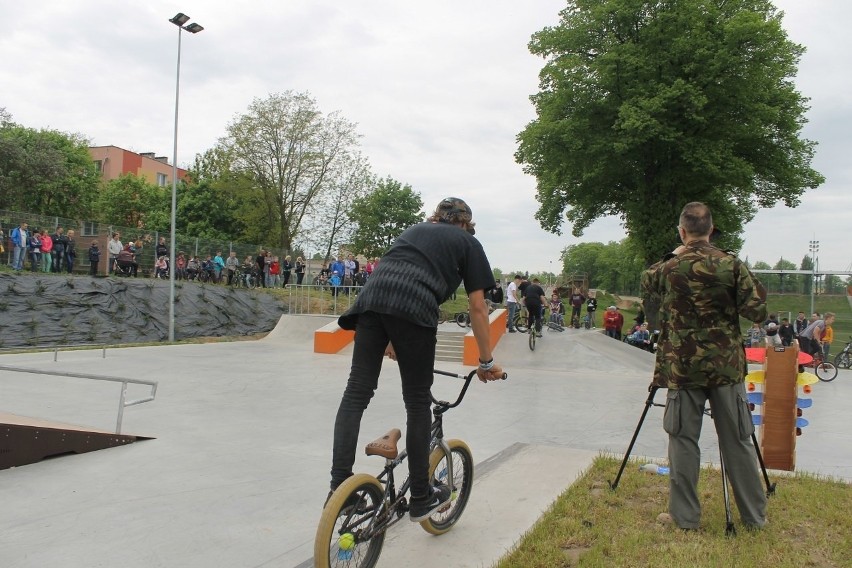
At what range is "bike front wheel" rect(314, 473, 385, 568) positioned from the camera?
96.0 inches

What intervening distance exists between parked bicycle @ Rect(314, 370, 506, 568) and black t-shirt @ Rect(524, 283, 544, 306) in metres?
13.3

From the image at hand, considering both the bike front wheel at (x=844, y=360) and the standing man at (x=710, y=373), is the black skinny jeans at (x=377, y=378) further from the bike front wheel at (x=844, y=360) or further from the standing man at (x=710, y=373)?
the bike front wheel at (x=844, y=360)

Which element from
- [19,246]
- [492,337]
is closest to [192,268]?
[19,246]

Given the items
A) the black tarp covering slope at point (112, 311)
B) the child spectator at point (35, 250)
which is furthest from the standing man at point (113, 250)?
the child spectator at point (35, 250)

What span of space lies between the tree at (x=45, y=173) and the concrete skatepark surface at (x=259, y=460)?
112 ft

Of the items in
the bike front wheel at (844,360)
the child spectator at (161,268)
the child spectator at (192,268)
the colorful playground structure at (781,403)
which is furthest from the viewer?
the child spectator at (192,268)

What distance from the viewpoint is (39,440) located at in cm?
492

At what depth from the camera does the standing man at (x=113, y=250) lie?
21.6m

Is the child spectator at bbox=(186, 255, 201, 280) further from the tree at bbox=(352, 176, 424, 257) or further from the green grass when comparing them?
the green grass

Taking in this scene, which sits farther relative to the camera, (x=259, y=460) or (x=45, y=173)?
(x=45, y=173)

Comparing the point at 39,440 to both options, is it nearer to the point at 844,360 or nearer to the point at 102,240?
the point at 102,240

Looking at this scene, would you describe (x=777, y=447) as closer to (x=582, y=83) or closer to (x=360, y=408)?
(x=360, y=408)

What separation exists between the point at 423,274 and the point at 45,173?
4676cm

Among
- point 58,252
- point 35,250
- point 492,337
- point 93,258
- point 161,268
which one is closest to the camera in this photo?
point 492,337
